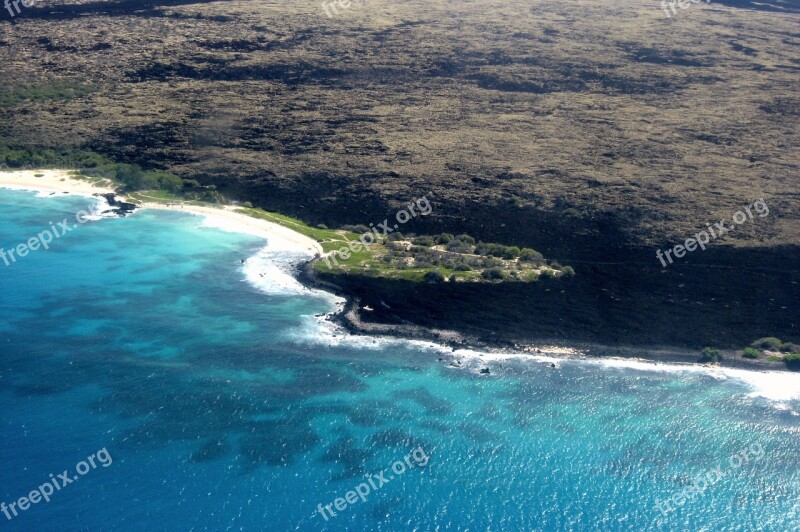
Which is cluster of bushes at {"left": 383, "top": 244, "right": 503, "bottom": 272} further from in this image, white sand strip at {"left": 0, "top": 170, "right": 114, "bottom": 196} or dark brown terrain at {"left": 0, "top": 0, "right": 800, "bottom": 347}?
white sand strip at {"left": 0, "top": 170, "right": 114, "bottom": 196}

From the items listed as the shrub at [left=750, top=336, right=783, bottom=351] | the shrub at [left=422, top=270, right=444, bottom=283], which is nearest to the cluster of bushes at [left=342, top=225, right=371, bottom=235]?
the shrub at [left=422, top=270, right=444, bottom=283]

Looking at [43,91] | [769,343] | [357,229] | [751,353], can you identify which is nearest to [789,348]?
[769,343]

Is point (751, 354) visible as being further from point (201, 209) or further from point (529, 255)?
point (201, 209)

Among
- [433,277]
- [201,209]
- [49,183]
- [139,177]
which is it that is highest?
[139,177]

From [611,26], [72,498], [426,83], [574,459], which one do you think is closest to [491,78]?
[426,83]

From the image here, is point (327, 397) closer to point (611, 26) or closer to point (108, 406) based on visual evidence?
point (108, 406)

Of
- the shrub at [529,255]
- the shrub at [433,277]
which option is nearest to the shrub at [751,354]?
the shrub at [529,255]

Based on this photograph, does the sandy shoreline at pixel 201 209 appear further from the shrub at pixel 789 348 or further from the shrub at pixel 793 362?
the shrub at pixel 793 362
